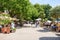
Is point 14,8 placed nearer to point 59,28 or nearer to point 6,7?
point 6,7

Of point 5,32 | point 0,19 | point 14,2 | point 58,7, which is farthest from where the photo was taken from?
point 14,2

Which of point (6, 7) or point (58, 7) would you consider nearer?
point (58, 7)

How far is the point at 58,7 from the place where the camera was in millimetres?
32000

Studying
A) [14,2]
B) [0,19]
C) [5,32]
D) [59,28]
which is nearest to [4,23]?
[0,19]

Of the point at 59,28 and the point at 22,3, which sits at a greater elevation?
the point at 22,3

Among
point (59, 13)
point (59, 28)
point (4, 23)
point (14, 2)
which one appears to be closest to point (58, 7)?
point (59, 13)

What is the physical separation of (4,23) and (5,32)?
11.8 feet

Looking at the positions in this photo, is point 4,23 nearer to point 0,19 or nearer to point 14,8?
point 0,19

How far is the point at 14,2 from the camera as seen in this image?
144 feet

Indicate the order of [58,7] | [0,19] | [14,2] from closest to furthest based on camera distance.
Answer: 1. [0,19]
2. [58,7]
3. [14,2]

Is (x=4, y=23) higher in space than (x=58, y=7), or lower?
lower

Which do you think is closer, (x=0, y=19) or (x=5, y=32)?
(x=5, y=32)

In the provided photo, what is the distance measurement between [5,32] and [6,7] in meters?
18.5

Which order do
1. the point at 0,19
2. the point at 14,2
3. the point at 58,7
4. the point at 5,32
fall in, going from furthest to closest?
the point at 14,2 → the point at 58,7 → the point at 0,19 → the point at 5,32
